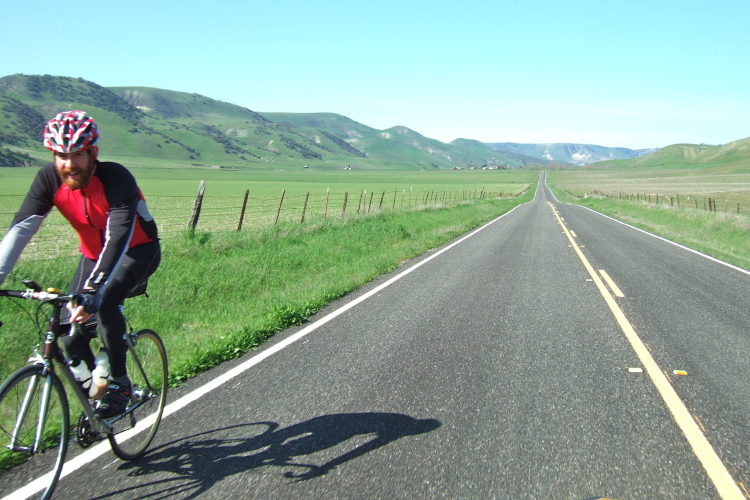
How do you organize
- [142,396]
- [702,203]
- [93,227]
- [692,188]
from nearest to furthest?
[93,227] → [142,396] → [702,203] → [692,188]

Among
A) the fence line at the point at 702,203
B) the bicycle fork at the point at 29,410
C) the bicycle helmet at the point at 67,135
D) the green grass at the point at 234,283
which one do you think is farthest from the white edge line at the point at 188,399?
the fence line at the point at 702,203

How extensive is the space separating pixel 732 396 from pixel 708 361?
1035mm

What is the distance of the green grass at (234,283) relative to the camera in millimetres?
6191

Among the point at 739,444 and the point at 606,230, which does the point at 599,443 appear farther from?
the point at 606,230

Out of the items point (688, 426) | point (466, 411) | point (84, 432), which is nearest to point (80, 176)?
point (84, 432)

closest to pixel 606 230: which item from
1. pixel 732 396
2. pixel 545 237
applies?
pixel 545 237

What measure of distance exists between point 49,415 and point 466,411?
2880mm

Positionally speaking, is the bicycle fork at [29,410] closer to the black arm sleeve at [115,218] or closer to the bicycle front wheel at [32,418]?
the bicycle front wheel at [32,418]

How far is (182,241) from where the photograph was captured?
12.0 metres

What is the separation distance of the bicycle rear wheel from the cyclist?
0.29 meters

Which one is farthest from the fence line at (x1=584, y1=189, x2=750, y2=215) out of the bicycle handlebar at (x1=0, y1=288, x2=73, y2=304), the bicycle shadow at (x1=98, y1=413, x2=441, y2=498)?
the bicycle handlebar at (x1=0, y1=288, x2=73, y2=304)

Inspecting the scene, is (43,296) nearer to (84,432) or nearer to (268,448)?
(84,432)

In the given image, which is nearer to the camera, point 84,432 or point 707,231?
point 84,432

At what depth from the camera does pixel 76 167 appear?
121 inches
